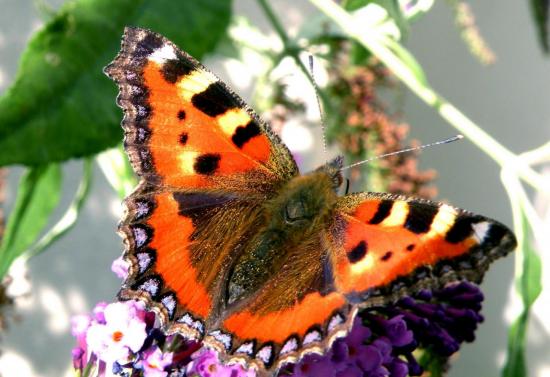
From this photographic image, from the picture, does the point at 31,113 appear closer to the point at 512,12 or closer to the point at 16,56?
the point at 16,56

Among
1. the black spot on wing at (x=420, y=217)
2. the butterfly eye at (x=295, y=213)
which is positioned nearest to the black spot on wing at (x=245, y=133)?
the butterfly eye at (x=295, y=213)

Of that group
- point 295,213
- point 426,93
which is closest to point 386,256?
point 295,213

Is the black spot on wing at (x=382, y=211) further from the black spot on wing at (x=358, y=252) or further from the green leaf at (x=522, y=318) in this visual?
the green leaf at (x=522, y=318)

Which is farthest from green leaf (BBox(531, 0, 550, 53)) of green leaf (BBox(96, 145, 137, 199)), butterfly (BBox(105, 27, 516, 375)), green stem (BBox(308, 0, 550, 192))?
green leaf (BBox(96, 145, 137, 199))

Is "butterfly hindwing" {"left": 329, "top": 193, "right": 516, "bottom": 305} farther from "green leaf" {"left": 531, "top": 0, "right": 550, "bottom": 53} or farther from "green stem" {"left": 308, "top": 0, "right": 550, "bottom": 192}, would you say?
"green leaf" {"left": 531, "top": 0, "right": 550, "bottom": 53}

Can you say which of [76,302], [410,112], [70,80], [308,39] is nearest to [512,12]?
[410,112]

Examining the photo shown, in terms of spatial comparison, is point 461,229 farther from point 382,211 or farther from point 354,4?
point 354,4
